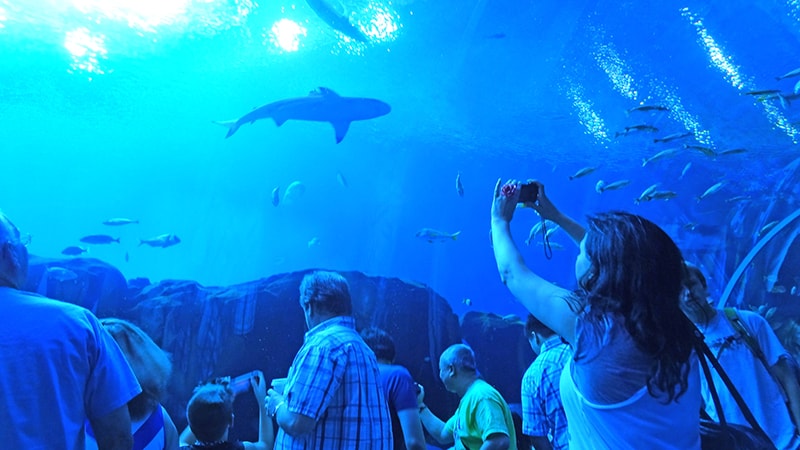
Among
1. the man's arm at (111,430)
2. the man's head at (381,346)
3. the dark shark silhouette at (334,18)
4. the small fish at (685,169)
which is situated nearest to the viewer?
the man's arm at (111,430)

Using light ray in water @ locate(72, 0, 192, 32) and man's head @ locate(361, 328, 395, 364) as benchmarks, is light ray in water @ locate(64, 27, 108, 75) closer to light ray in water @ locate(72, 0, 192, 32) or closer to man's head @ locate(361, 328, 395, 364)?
light ray in water @ locate(72, 0, 192, 32)

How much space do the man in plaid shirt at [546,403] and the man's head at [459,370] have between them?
491 millimetres

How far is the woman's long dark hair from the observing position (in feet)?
4.07

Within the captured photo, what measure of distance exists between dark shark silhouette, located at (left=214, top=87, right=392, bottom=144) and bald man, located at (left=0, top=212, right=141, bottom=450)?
6.22 meters

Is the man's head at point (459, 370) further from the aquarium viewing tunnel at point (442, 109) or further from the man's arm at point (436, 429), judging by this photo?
the aquarium viewing tunnel at point (442, 109)

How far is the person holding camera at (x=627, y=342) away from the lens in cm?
123

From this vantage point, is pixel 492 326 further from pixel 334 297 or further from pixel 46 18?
pixel 46 18

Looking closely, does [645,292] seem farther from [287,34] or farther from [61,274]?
[61,274]

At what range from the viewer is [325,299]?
2.43 metres

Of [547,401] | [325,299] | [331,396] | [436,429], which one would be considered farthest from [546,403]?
[436,429]

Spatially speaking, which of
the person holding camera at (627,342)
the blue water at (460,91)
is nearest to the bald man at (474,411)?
the person holding camera at (627,342)

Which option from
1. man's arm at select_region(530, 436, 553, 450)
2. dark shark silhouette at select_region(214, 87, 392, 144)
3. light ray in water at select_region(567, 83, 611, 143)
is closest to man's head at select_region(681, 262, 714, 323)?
man's arm at select_region(530, 436, 553, 450)

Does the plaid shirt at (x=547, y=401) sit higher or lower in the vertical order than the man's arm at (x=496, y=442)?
higher

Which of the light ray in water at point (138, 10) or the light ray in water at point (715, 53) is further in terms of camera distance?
the light ray in water at point (138, 10)
